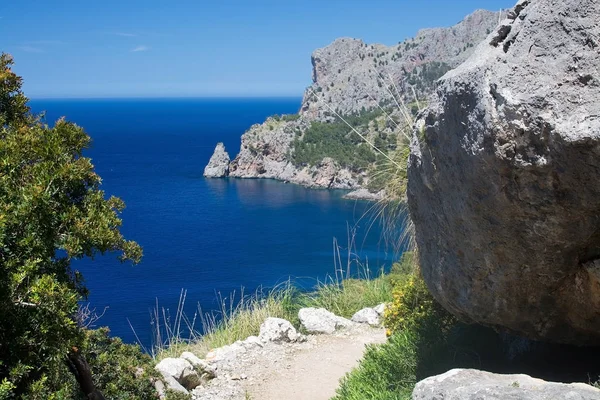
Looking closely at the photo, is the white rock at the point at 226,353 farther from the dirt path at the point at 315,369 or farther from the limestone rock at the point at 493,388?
the limestone rock at the point at 493,388

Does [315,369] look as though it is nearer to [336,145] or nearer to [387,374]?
[387,374]

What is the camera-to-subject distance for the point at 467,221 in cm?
429

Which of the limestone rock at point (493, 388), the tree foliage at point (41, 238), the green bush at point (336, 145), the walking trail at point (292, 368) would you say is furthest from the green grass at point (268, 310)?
the green bush at point (336, 145)

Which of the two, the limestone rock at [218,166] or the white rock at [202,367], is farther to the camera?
the limestone rock at [218,166]

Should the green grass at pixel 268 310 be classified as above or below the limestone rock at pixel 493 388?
below

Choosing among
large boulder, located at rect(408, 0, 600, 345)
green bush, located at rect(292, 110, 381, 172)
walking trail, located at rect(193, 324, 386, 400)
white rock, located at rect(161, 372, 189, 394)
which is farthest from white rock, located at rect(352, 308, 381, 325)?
green bush, located at rect(292, 110, 381, 172)

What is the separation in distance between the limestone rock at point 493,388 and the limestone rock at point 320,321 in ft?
19.0

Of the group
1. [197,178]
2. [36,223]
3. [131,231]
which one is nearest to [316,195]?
[197,178]

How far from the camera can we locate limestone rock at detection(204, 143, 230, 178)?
82562 millimetres

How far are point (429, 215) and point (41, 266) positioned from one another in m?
2.85

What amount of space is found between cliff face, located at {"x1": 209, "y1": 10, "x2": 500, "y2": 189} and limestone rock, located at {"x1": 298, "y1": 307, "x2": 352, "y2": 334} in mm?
52687

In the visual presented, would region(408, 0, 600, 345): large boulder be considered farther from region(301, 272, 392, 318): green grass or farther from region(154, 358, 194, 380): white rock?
region(301, 272, 392, 318): green grass

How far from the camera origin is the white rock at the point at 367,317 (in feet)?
32.8

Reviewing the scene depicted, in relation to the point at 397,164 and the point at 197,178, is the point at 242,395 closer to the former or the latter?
the point at 397,164
